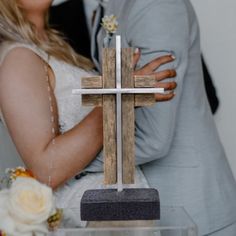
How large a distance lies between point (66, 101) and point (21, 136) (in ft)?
0.42

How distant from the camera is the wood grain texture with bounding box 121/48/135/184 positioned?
0.81 meters

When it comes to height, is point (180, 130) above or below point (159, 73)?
below

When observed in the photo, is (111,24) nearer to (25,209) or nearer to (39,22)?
(39,22)

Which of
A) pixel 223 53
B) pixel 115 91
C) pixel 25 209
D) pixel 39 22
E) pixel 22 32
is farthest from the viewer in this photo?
pixel 223 53

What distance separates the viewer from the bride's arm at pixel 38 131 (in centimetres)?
101

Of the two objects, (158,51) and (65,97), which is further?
(65,97)

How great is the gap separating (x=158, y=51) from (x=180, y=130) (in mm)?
168

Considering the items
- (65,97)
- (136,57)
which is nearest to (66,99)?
(65,97)

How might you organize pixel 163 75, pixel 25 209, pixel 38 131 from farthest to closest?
1. pixel 38 131
2. pixel 163 75
3. pixel 25 209

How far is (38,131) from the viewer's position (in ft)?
3.34

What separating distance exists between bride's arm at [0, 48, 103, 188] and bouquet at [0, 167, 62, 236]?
12.8 inches

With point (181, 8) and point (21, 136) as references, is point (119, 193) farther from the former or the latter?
point (181, 8)

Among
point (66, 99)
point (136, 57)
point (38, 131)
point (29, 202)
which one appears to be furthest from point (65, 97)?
point (29, 202)

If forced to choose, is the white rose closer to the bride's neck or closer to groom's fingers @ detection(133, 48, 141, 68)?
groom's fingers @ detection(133, 48, 141, 68)
